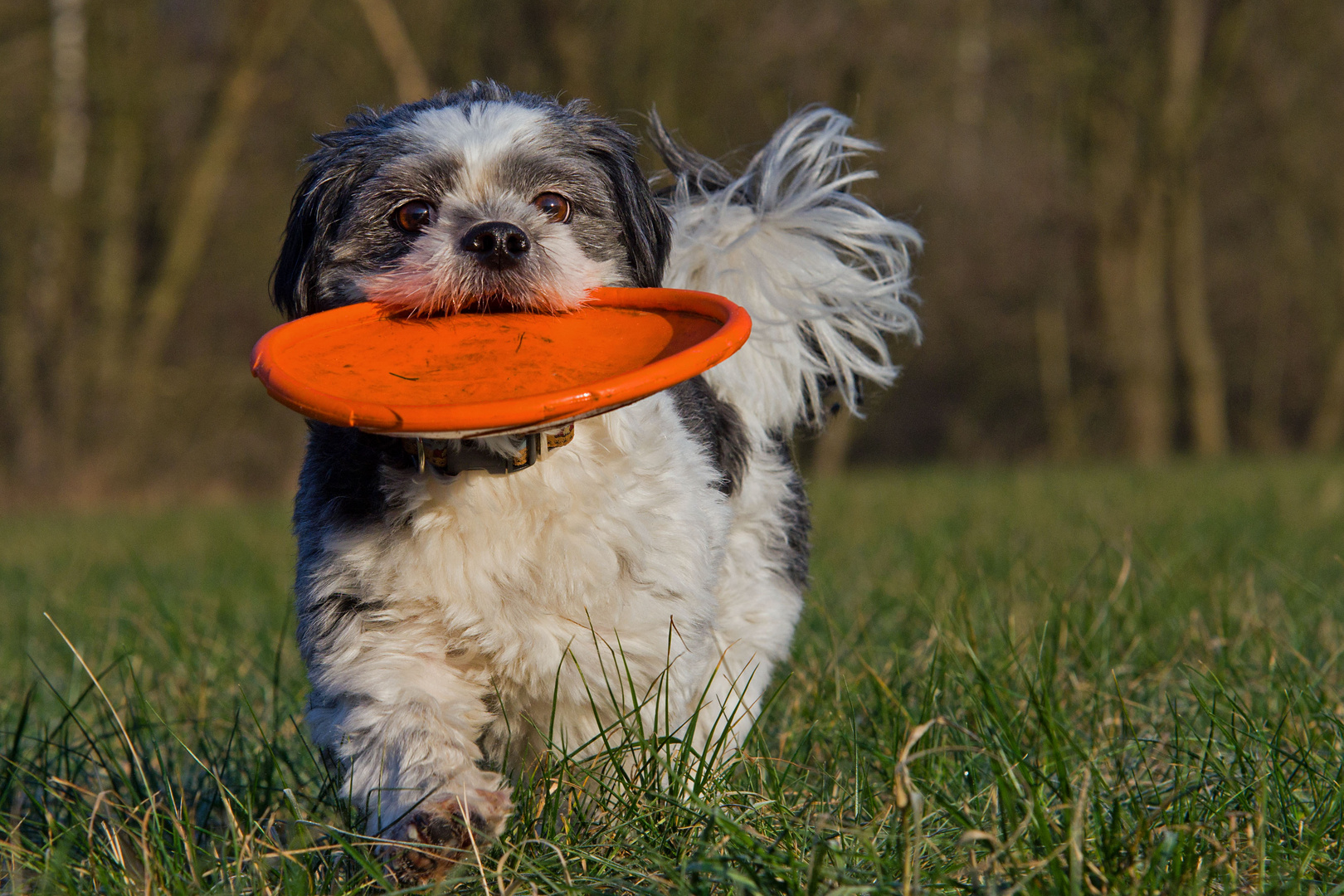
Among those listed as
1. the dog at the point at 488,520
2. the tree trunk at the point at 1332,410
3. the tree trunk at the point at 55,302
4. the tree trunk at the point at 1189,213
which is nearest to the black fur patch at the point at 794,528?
the dog at the point at 488,520

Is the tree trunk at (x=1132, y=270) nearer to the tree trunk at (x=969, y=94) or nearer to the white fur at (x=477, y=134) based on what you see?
the tree trunk at (x=969, y=94)

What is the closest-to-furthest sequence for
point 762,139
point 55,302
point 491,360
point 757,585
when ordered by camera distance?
point 491,360, point 757,585, point 762,139, point 55,302

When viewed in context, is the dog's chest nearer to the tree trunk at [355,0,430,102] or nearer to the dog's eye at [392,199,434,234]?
the dog's eye at [392,199,434,234]

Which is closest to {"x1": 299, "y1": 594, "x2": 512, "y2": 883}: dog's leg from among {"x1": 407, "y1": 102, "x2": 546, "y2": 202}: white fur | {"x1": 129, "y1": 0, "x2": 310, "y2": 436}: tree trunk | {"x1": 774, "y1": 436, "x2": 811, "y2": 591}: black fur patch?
{"x1": 407, "y1": 102, "x2": 546, "y2": 202}: white fur

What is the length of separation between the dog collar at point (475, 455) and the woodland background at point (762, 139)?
10.5 meters

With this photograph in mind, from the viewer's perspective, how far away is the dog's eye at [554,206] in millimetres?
2562

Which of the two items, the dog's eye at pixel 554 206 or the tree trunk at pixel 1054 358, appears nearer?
the dog's eye at pixel 554 206

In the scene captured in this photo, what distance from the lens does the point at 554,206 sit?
2578mm

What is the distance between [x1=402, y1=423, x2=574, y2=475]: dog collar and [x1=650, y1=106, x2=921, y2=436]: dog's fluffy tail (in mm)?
990

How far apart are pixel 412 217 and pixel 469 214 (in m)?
0.14

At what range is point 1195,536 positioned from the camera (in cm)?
602

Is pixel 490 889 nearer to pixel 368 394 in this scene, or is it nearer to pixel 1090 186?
pixel 368 394

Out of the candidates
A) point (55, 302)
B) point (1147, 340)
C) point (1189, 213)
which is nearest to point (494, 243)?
point (55, 302)

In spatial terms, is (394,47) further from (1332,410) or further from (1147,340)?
(1332,410)
